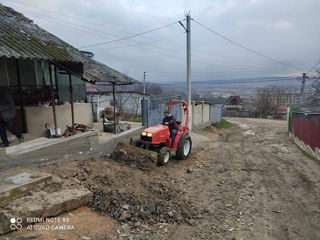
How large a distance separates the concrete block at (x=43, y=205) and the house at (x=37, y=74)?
357 cm

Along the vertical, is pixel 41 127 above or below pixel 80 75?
below

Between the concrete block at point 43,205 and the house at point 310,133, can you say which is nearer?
the concrete block at point 43,205

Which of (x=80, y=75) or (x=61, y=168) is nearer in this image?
(x=61, y=168)

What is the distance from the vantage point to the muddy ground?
3.97m

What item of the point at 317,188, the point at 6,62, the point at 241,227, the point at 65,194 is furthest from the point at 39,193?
the point at 317,188

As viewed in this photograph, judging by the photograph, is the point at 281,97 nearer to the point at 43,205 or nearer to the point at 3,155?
the point at 3,155

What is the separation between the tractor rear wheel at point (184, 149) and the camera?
7.75 meters

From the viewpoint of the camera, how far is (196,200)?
525cm

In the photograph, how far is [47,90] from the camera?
29.0 ft

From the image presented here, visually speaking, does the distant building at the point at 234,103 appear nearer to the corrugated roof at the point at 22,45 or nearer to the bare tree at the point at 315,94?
the bare tree at the point at 315,94

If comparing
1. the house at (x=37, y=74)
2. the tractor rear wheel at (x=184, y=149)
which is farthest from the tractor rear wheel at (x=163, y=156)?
the house at (x=37, y=74)

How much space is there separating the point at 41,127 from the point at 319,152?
33.3 feet

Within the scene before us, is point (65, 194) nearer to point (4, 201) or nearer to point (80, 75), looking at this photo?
point (4, 201)

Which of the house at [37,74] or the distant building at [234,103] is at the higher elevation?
the house at [37,74]
